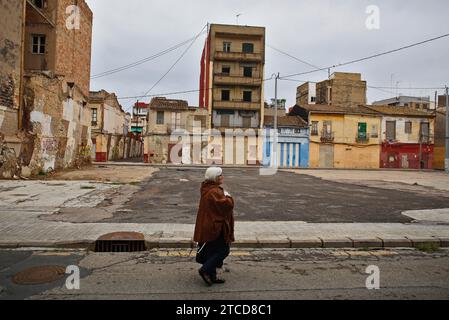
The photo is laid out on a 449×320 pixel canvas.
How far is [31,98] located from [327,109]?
35739 mm

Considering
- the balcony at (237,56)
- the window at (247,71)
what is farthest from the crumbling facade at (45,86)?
the window at (247,71)

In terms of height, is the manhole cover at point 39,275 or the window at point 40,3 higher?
the window at point 40,3

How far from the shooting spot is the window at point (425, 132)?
151 feet

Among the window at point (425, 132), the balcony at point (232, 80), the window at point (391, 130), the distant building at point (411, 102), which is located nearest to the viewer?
the balcony at point (232, 80)

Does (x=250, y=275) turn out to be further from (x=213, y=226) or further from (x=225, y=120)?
(x=225, y=120)

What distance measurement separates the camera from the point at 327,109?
1746 inches

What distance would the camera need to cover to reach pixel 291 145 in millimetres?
43312

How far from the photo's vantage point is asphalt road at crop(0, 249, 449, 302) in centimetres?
412

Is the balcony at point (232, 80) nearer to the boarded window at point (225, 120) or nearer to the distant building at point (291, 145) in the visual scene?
the boarded window at point (225, 120)

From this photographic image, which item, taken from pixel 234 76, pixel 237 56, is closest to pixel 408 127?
pixel 234 76

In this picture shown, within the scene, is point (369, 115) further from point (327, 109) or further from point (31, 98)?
point (31, 98)

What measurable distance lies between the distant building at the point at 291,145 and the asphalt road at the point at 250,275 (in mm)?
37208

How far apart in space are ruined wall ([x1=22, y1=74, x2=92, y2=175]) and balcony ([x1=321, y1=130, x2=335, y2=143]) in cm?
2942
